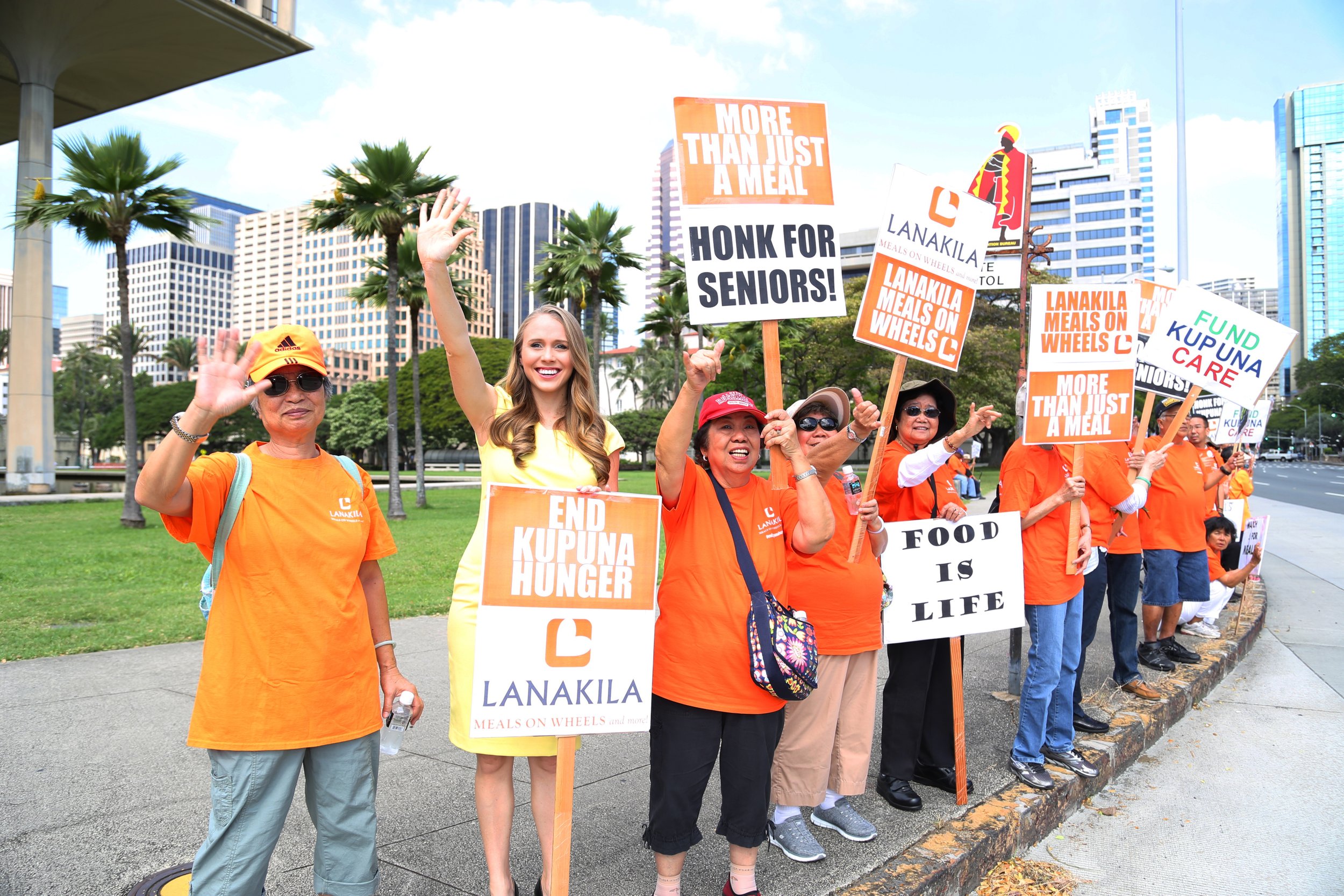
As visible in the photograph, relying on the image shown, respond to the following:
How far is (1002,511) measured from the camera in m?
4.54

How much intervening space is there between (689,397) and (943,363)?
5.99ft

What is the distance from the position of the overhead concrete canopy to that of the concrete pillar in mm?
1294

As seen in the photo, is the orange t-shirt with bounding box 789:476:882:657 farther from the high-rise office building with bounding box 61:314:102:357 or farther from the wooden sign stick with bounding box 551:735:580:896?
the high-rise office building with bounding box 61:314:102:357

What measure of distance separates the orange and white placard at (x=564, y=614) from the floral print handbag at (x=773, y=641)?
0.37m

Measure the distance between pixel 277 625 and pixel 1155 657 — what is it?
6.75 m

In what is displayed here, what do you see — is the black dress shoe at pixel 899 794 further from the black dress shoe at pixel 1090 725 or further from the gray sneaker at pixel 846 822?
the black dress shoe at pixel 1090 725

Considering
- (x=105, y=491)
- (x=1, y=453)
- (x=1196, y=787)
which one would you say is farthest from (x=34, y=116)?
(x=1, y=453)

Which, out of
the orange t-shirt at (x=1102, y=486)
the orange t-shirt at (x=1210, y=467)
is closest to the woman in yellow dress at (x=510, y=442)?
the orange t-shirt at (x=1102, y=486)

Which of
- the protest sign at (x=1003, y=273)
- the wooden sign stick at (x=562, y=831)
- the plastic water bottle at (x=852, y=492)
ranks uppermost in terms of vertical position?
the protest sign at (x=1003, y=273)

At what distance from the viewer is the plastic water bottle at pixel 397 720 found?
2650 mm

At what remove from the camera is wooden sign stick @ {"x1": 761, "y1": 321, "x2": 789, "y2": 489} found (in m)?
3.13

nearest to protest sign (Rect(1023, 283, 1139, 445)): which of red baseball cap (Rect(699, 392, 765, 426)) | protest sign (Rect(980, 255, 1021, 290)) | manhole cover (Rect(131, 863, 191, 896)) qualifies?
red baseball cap (Rect(699, 392, 765, 426))

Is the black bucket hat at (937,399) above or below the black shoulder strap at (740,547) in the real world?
above

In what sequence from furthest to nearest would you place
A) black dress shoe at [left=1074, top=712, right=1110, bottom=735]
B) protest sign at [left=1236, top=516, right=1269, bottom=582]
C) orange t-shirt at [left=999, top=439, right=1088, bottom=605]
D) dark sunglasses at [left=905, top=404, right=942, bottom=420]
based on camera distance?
protest sign at [left=1236, top=516, right=1269, bottom=582], black dress shoe at [left=1074, top=712, right=1110, bottom=735], orange t-shirt at [left=999, top=439, right=1088, bottom=605], dark sunglasses at [left=905, top=404, right=942, bottom=420]
